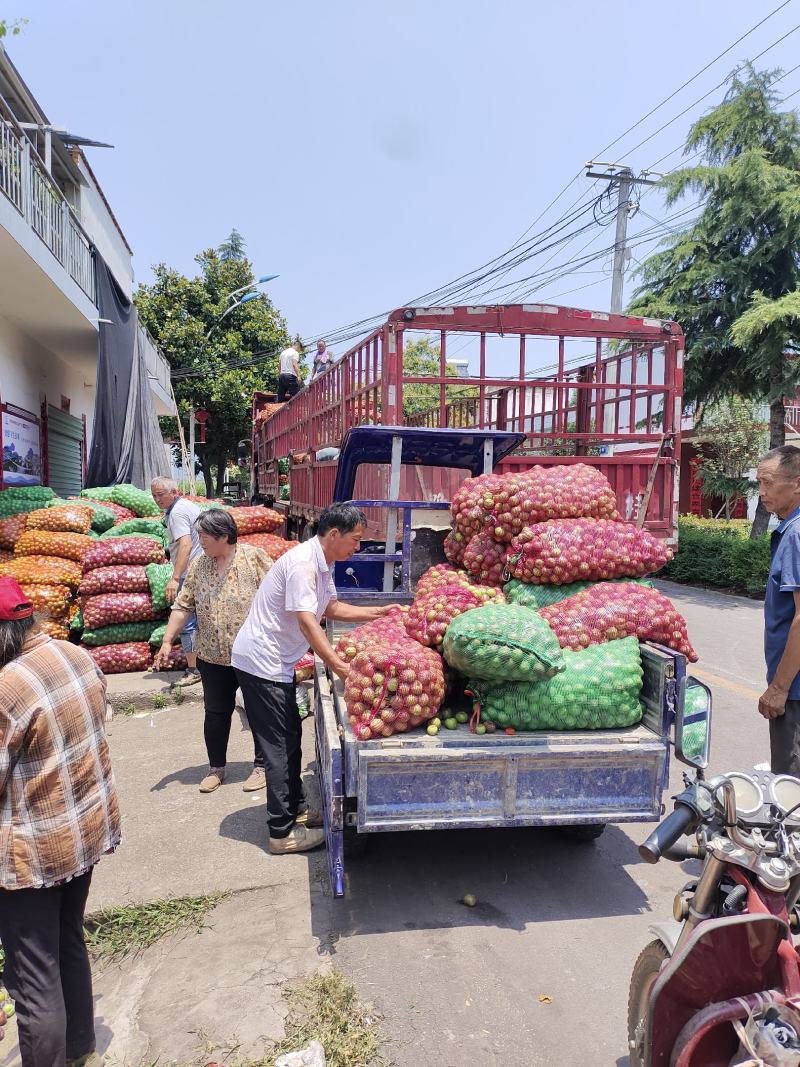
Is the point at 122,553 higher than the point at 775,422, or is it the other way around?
the point at 775,422

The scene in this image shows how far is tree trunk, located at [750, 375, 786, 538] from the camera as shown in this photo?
1243cm

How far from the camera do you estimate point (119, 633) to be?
6.58m

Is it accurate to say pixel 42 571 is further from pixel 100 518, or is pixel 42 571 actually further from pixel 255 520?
pixel 255 520

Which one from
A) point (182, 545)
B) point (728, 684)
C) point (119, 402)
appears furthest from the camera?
point (119, 402)

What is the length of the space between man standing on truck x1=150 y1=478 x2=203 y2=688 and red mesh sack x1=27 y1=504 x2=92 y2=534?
134cm

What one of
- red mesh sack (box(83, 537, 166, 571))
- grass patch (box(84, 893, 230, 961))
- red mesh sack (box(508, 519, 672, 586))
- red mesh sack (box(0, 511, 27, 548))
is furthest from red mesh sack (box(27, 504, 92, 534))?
red mesh sack (box(508, 519, 672, 586))

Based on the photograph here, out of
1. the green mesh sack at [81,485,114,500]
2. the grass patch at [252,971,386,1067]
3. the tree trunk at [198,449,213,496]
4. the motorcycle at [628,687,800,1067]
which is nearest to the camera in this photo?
the motorcycle at [628,687,800,1067]

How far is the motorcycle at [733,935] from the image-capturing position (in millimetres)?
1725

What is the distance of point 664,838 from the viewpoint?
1820 mm

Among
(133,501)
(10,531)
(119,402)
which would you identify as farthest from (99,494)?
(119,402)

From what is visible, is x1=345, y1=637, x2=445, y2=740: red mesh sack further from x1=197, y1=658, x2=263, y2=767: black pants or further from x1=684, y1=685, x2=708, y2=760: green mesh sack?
x1=197, y1=658, x2=263, y2=767: black pants

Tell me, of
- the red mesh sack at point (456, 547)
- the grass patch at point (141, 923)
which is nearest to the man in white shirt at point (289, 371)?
the red mesh sack at point (456, 547)

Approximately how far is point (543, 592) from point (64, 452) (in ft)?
42.5

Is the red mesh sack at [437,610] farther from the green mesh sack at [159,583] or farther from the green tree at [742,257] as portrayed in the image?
the green tree at [742,257]
